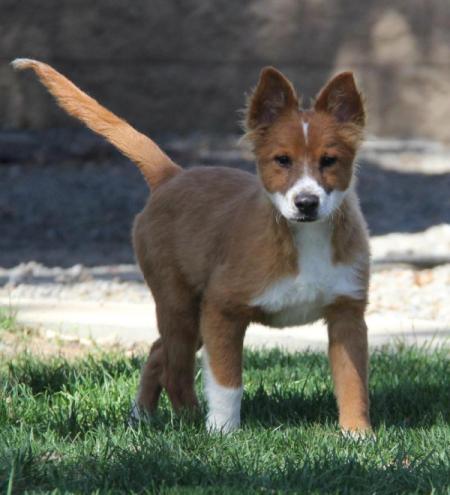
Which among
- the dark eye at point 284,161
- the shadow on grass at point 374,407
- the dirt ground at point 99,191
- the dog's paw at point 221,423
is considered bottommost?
the dirt ground at point 99,191

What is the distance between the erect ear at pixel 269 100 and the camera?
5258 mm

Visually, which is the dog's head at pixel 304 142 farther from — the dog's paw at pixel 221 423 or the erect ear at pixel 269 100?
the dog's paw at pixel 221 423

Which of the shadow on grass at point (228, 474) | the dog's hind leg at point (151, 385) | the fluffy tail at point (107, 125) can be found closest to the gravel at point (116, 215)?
the fluffy tail at point (107, 125)

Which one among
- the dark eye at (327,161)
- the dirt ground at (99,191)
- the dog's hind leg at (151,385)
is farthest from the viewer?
the dirt ground at (99,191)

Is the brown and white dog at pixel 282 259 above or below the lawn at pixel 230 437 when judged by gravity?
above

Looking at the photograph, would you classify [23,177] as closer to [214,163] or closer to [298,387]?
[214,163]

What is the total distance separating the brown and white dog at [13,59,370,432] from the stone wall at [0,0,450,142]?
7.97 meters

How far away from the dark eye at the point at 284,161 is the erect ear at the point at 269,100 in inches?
7.8

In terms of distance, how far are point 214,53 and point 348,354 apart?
335 inches

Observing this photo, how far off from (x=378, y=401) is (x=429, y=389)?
0.30m

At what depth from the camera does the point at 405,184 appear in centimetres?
1259

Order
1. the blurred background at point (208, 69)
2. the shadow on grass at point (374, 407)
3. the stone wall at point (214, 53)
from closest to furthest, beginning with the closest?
the shadow on grass at point (374, 407) → the blurred background at point (208, 69) → the stone wall at point (214, 53)

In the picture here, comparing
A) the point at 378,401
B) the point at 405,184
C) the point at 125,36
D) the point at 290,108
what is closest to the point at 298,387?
the point at 378,401

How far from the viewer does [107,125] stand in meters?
5.99
